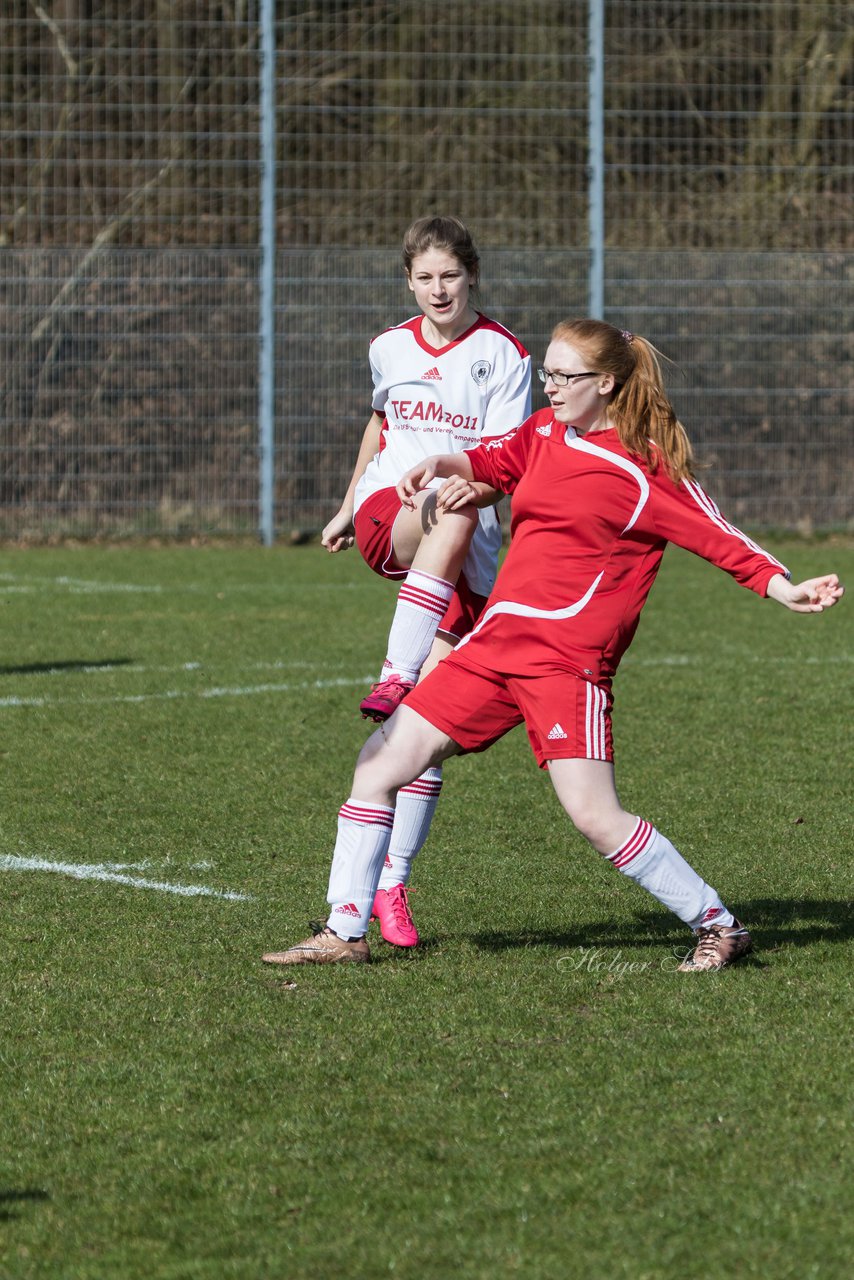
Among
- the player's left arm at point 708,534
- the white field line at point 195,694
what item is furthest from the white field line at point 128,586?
the player's left arm at point 708,534

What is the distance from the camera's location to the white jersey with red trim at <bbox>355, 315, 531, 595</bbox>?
519 centimetres

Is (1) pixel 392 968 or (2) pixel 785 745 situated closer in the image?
(1) pixel 392 968

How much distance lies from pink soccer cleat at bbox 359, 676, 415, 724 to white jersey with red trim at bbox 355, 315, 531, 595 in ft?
1.51

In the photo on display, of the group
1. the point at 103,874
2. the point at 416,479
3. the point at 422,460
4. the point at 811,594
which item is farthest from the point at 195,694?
the point at 811,594

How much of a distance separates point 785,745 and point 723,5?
11887 mm

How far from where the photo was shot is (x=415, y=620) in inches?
196

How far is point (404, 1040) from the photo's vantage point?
4043 millimetres

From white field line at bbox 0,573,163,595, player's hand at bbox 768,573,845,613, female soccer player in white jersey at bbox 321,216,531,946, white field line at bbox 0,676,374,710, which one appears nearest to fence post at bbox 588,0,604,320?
white field line at bbox 0,573,163,595

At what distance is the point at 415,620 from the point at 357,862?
0.72 meters

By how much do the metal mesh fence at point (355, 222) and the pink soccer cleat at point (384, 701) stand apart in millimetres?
12302

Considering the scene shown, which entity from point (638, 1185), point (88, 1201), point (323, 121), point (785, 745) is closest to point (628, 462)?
point (638, 1185)

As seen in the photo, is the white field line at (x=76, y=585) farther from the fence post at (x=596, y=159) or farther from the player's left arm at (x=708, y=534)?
the player's left arm at (x=708, y=534)

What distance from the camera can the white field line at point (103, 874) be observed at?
17.9 ft

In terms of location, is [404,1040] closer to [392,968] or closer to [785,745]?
[392,968]
